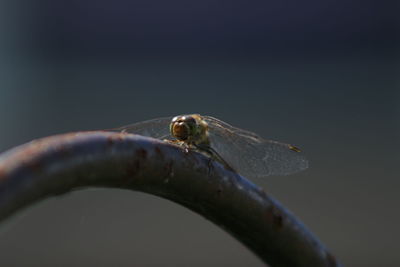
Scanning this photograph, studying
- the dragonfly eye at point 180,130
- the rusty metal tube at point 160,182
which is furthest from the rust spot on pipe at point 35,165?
the dragonfly eye at point 180,130

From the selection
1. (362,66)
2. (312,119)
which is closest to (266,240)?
(312,119)

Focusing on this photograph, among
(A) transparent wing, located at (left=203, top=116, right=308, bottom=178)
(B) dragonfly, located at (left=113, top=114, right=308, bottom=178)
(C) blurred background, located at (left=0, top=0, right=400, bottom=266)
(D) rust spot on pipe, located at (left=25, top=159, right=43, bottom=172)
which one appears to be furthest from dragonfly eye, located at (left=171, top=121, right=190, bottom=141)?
(D) rust spot on pipe, located at (left=25, top=159, right=43, bottom=172)

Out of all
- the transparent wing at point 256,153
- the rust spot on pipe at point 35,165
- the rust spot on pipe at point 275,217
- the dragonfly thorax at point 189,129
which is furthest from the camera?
the transparent wing at point 256,153

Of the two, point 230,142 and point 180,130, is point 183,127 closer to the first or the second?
point 180,130

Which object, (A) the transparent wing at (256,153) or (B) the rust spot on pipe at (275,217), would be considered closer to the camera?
(B) the rust spot on pipe at (275,217)

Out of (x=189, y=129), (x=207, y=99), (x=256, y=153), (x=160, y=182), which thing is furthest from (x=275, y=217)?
(x=207, y=99)

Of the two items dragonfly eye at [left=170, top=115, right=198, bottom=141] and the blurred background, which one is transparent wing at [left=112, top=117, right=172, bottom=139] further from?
the blurred background

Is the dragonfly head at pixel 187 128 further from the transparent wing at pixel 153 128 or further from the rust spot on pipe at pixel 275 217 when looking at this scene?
the rust spot on pipe at pixel 275 217
